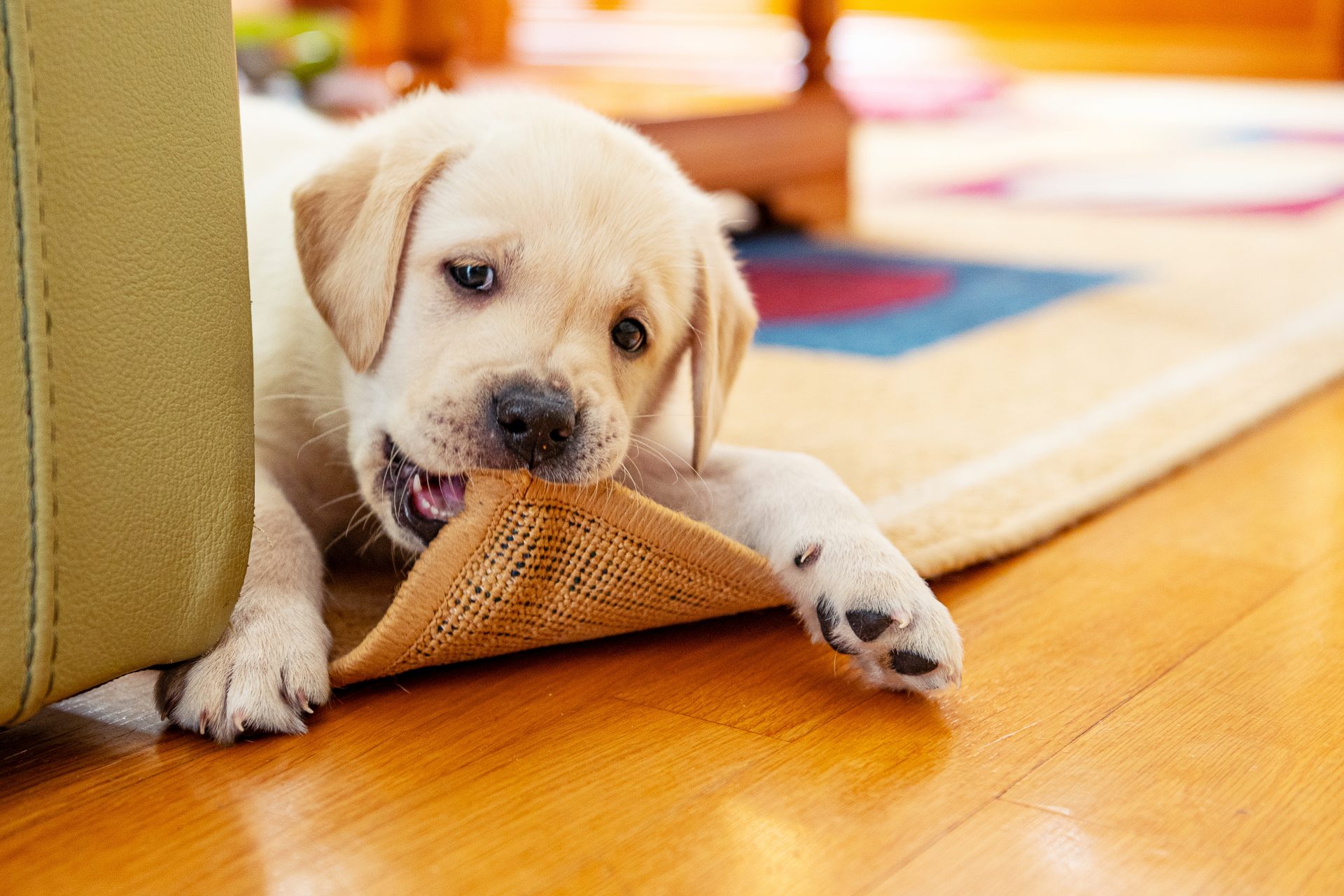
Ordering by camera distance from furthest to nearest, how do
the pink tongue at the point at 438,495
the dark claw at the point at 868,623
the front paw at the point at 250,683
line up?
1. the pink tongue at the point at 438,495
2. the dark claw at the point at 868,623
3. the front paw at the point at 250,683

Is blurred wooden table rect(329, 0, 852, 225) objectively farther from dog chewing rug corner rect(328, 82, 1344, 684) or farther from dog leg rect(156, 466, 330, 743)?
dog leg rect(156, 466, 330, 743)

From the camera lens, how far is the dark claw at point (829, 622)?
1557mm

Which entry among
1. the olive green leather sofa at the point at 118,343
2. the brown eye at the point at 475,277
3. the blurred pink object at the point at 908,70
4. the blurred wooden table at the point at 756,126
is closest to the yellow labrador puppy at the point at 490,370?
the brown eye at the point at 475,277

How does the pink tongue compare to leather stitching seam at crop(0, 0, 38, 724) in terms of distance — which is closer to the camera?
leather stitching seam at crop(0, 0, 38, 724)

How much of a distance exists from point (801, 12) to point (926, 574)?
352 centimetres

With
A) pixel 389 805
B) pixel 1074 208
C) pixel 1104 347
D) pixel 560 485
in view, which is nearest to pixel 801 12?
pixel 1074 208

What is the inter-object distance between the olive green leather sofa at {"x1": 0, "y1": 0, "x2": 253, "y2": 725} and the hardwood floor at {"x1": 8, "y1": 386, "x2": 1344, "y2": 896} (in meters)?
0.15

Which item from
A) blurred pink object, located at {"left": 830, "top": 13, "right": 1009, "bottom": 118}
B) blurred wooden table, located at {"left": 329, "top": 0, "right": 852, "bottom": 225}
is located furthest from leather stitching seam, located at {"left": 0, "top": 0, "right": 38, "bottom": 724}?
blurred pink object, located at {"left": 830, "top": 13, "right": 1009, "bottom": 118}

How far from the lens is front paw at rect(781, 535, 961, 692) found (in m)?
1.52

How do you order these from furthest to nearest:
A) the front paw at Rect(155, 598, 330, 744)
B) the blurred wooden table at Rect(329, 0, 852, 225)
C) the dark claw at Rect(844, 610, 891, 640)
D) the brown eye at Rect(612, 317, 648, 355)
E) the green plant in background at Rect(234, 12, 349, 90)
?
the green plant in background at Rect(234, 12, 349, 90)
the blurred wooden table at Rect(329, 0, 852, 225)
the brown eye at Rect(612, 317, 648, 355)
the dark claw at Rect(844, 610, 891, 640)
the front paw at Rect(155, 598, 330, 744)

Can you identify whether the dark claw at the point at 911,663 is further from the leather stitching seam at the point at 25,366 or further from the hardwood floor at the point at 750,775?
the leather stitching seam at the point at 25,366

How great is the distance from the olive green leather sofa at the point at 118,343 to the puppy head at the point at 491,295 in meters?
0.24

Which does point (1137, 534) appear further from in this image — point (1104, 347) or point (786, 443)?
point (1104, 347)

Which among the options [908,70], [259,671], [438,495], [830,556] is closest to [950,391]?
[830,556]
